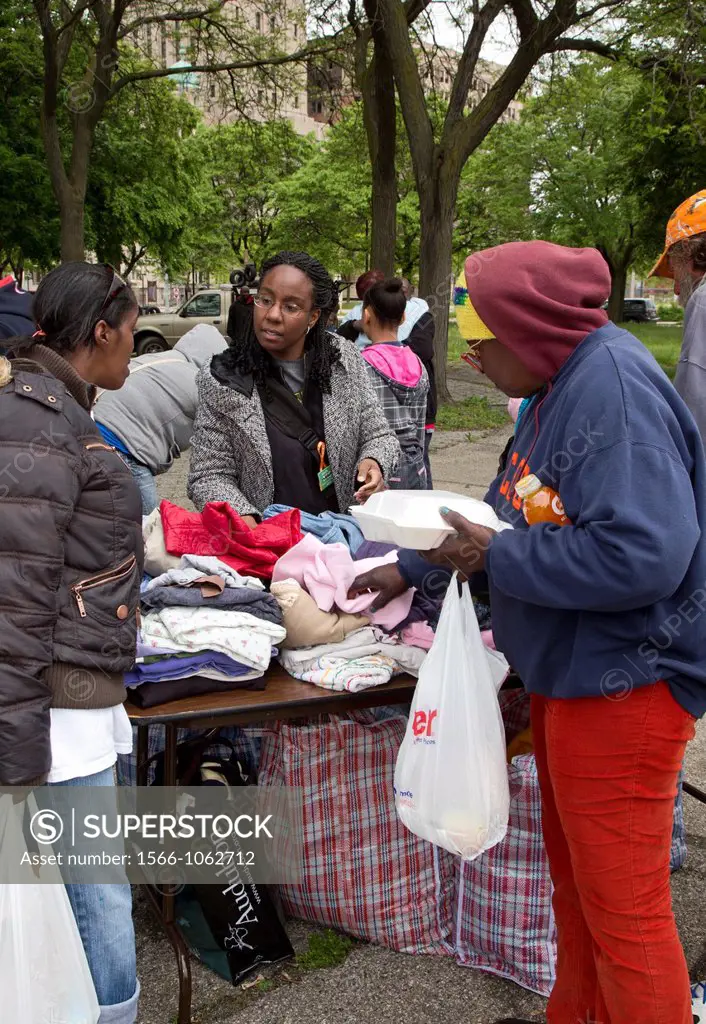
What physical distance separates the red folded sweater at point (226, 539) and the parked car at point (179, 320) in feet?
69.3

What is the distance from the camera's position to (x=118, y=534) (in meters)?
1.93

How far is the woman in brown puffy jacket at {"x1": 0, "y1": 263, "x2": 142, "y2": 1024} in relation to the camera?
1.78 meters

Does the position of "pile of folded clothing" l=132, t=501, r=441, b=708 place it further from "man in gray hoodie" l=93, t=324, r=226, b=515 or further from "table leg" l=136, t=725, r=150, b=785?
"table leg" l=136, t=725, r=150, b=785

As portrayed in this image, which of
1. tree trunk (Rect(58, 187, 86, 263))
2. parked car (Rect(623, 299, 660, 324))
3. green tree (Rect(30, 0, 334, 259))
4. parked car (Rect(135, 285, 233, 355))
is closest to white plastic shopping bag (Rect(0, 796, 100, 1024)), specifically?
green tree (Rect(30, 0, 334, 259))

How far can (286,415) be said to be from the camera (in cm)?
311

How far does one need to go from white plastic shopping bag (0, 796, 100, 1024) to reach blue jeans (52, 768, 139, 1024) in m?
0.09

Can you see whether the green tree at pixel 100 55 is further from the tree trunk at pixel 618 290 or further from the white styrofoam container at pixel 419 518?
the tree trunk at pixel 618 290

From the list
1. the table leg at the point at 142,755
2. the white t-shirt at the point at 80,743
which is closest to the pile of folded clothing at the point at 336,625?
the table leg at the point at 142,755

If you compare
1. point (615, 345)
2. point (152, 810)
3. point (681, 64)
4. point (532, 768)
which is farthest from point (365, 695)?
point (681, 64)

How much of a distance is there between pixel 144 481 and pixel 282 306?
715 millimetres

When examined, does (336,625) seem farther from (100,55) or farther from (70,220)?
(100,55)

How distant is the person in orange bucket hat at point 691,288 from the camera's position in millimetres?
2768

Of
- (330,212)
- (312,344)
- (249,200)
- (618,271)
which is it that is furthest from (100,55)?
(618,271)

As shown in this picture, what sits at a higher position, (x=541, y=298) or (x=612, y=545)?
(x=541, y=298)
